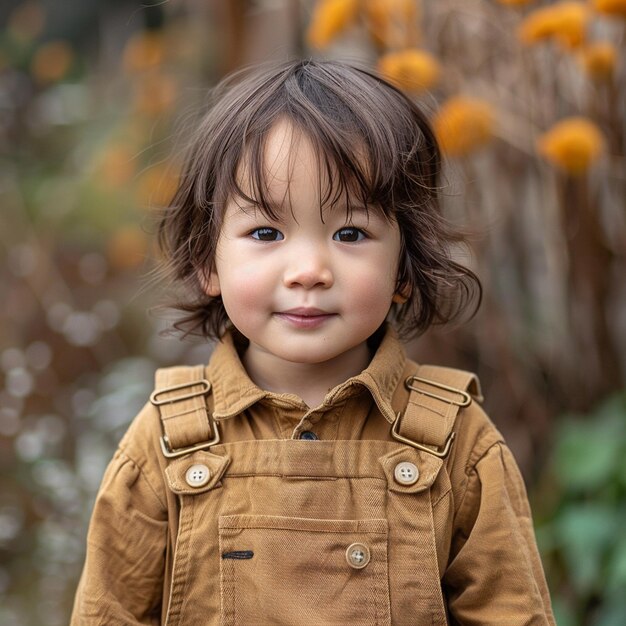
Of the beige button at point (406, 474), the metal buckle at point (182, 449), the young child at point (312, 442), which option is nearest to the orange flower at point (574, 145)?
the young child at point (312, 442)

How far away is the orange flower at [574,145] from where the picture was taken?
8.19 feet

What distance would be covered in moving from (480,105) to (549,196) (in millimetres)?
655

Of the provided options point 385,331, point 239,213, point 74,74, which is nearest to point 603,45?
point 385,331

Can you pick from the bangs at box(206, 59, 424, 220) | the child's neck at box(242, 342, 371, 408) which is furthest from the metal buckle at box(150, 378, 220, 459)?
the bangs at box(206, 59, 424, 220)

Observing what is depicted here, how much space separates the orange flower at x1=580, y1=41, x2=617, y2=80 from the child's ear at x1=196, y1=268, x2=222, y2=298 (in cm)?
132

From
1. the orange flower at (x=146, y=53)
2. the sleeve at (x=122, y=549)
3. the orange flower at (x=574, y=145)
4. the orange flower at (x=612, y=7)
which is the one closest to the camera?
the sleeve at (x=122, y=549)

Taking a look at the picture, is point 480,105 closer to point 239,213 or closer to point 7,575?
point 239,213

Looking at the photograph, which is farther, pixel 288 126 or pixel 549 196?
pixel 549 196

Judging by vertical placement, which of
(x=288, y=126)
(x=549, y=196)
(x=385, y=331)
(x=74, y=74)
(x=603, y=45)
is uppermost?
(x=74, y=74)

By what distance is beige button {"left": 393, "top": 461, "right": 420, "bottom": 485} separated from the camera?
161cm

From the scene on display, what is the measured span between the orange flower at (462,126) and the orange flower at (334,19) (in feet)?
1.17

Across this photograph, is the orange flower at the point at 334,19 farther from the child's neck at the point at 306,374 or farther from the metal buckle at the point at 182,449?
the metal buckle at the point at 182,449

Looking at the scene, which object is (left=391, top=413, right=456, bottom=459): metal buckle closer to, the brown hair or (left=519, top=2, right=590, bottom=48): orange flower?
the brown hair

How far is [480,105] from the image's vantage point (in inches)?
108
